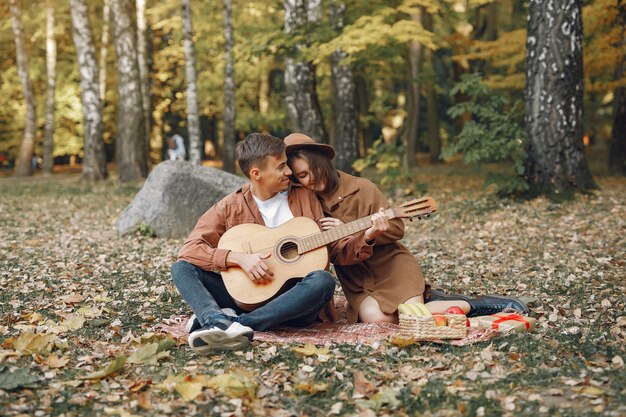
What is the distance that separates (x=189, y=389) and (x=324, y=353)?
37.1 inches

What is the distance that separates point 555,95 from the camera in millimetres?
10945

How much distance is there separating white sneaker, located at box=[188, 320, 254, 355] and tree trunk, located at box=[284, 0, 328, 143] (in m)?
9.54

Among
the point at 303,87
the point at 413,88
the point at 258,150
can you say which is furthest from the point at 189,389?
the point at 413,88

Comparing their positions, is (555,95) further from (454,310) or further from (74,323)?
(74,323)

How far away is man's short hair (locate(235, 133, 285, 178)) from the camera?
5121 mm

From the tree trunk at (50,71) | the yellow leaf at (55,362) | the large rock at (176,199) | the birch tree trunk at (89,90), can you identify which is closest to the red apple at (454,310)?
the yellow leaf at (55,362)

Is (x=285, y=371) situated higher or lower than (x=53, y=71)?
lower

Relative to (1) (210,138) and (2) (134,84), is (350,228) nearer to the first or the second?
(2) (134,84)

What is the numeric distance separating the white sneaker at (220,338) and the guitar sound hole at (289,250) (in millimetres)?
616

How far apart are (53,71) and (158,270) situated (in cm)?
1900

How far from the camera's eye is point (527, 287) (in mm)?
6613

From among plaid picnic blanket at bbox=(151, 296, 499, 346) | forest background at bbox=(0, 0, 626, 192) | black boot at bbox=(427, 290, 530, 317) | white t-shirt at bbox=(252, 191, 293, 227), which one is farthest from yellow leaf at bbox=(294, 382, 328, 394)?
forest background at bbox=(0, 0, 626, 192)

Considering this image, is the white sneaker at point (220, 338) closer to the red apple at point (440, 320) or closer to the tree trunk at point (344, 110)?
the red apple at point (440, 320)

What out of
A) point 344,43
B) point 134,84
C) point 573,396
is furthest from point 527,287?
point 134,84
